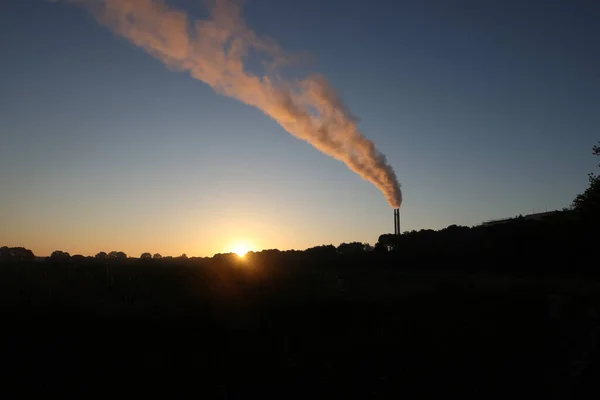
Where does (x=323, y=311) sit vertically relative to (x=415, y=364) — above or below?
above

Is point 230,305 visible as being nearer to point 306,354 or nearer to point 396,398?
point 306,354

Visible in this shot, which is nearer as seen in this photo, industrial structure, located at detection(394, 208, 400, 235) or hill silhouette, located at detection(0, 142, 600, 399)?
hill silhouette, located at detection(0, 142, 600, 399)

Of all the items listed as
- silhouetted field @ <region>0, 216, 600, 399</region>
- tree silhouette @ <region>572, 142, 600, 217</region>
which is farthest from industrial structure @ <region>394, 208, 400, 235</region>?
silhouetted field @ <region>0, 216, 600, 399</region>

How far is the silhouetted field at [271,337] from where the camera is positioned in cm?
1229

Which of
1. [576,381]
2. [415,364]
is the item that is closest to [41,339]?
[415,364]

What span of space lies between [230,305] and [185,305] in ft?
4.36

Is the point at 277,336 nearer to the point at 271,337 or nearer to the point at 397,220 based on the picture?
the point at 271,337

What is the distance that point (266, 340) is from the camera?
14.3 metres

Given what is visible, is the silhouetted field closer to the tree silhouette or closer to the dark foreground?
the dark foreground

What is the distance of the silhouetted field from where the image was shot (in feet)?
40.3

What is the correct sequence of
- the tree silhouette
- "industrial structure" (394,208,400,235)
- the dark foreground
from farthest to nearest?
Answer: "industrial structure" (394,208,400,235) < the tree silhouette < the dark foreground

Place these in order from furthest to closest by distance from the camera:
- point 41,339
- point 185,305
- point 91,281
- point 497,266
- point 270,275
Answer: point 497,266
point 270,275
point 91,281
point 185,305
point 41,339

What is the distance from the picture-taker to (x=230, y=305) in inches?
638

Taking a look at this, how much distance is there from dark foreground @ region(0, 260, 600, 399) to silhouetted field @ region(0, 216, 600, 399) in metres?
0.04
